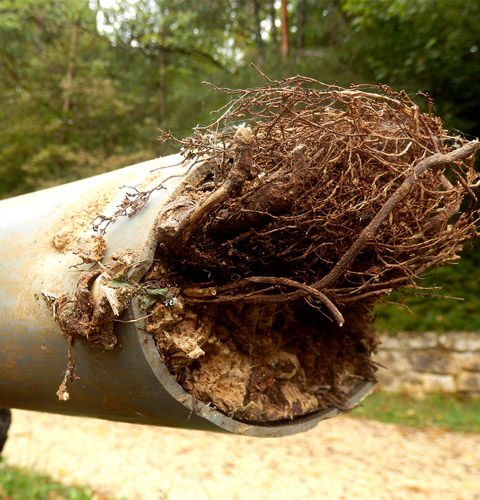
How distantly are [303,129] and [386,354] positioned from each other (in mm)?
7361

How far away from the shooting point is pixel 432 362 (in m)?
7.72

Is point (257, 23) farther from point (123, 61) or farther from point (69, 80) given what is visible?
point (69, 80)

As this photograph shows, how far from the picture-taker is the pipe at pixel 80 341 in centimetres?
126

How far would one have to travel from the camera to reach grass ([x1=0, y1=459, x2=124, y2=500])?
161 inches

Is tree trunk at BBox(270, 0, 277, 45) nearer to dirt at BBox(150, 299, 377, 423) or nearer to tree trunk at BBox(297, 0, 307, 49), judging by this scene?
tree trunk at BBox(297, 0, 307, 49)

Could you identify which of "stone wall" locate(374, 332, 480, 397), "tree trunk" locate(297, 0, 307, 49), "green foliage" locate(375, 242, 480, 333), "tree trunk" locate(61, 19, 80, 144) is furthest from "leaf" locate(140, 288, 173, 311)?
"tree trunk" locate(61, 19, 80, 144)

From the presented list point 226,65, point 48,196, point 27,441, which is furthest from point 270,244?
point 226,65

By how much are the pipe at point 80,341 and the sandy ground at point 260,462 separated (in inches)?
109

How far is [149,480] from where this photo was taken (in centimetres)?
494

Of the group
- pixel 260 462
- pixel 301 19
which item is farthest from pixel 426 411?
pixel 301 19

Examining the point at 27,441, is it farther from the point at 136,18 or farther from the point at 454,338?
the point at 136,18

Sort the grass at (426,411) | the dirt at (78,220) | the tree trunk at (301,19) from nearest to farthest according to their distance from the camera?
the dirt at (78,220) < the grass at (426,411) < the tree trunk at (301,19)

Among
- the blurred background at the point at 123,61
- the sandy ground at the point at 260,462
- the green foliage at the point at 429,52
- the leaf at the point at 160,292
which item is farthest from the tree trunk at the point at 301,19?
the leaf at the point at 160,292

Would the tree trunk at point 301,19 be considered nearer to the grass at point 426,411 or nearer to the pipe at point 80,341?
the grass at point 426,411
